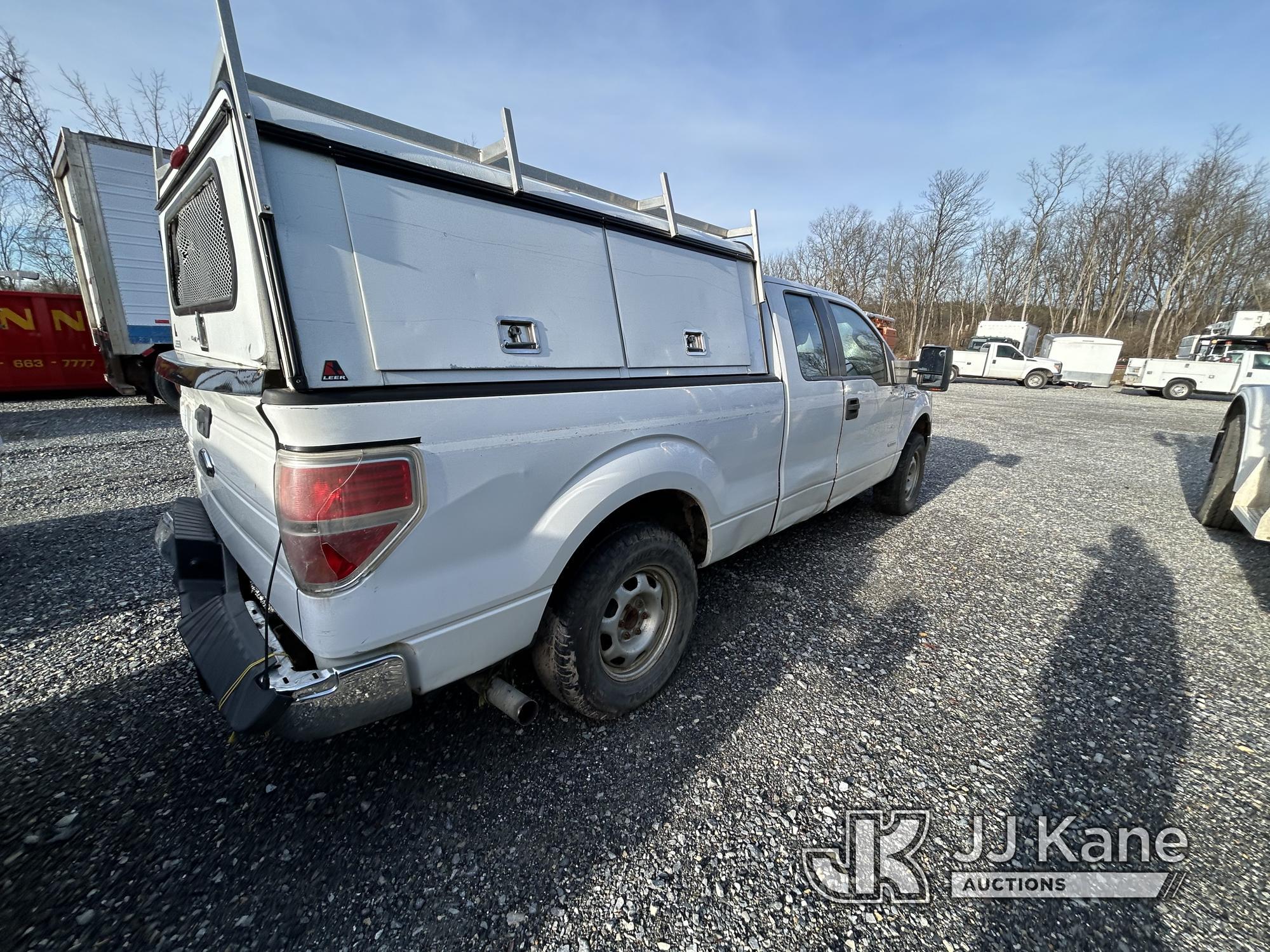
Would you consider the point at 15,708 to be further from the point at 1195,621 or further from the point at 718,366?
the point at 1195,621

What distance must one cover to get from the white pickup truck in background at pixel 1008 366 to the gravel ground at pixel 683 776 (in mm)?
24189

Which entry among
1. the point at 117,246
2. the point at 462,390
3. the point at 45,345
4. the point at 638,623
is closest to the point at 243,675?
the point at 462,390

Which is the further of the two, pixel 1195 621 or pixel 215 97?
pixel 1195 621

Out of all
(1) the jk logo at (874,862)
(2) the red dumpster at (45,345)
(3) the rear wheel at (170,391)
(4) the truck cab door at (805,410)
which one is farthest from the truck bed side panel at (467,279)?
(2) the red dumpster at (45,345)

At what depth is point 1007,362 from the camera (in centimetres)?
2394

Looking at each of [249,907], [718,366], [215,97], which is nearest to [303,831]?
[249,907]

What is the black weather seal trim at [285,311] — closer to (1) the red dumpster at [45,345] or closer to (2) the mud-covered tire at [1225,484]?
(2) the mud-covered tire at [1225,484]

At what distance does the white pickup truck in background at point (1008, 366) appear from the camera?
77.3ft

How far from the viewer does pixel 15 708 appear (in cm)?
235

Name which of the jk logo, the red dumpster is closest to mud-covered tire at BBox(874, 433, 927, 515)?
A: the jk logo

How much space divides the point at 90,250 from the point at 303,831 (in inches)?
431

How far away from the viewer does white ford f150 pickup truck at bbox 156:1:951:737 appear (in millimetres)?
1435

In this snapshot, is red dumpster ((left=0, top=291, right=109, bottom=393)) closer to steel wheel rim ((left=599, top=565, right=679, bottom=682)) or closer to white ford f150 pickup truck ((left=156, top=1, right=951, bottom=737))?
white ford f150 pickup truck ((left=156, top=1, right=951, bottom=737))

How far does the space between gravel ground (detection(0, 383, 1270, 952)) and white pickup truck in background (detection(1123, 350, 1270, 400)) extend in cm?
2251
